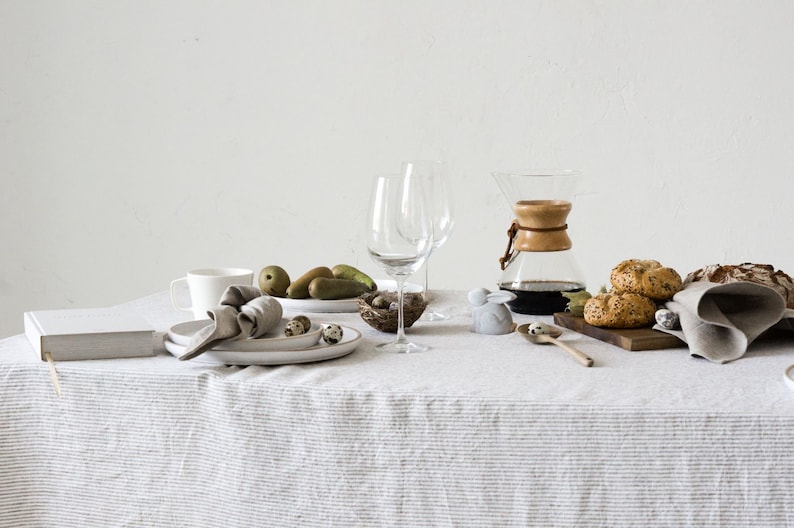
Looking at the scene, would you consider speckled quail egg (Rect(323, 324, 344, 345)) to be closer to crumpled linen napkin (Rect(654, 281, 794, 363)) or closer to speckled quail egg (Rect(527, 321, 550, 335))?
speckled quail egg (Rect(527, 321, 550, 335))

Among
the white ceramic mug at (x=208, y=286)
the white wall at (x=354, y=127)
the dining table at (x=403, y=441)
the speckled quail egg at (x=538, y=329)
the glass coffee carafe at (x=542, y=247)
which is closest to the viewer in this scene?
the dining table at (x=403, y=441)

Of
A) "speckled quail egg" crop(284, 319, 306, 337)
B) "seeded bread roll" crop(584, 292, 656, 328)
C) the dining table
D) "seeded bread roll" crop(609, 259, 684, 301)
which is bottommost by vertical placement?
the dining table

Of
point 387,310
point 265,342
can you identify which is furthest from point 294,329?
point 387,310

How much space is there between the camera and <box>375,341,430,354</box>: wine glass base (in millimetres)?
1140

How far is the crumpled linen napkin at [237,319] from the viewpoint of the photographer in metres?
1.04

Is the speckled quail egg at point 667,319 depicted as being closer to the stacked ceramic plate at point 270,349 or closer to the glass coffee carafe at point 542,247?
the glass coffee carafe at point 542,247

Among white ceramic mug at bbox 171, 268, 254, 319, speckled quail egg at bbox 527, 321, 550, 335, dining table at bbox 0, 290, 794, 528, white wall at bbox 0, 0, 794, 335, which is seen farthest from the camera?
white wall at bbox 0, 0, 794, 335

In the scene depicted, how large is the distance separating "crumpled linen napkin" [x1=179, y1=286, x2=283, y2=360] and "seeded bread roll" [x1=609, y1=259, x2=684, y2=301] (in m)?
0.50

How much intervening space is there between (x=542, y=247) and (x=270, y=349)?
53 centimetres

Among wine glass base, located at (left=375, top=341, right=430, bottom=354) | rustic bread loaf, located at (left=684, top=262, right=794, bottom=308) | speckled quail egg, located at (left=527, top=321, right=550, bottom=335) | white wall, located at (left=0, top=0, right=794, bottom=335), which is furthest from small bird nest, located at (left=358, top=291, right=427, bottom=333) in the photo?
white wall, located at (left=0, top=0, right=794, bottom=335)

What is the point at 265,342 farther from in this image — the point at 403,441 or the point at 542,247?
the point at 542,247

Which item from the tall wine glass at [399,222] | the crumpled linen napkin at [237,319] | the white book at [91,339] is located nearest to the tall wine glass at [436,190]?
the tall wine glass at [399,222]

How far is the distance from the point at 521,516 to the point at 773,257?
2111 millimetres

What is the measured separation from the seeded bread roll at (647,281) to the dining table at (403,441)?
0.12 m
